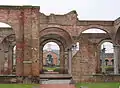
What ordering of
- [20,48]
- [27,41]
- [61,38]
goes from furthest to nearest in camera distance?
[61,38] → [20,48] → [27,41]

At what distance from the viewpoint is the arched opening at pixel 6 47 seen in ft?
98.8

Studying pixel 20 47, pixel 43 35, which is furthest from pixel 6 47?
pixel 20 47

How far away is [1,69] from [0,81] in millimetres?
14763

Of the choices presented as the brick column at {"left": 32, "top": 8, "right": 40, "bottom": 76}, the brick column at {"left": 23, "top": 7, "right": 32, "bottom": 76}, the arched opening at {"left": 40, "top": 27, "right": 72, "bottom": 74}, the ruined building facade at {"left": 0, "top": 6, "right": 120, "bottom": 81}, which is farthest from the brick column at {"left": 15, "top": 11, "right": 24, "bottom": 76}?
the arched opening at {"left": 40, "top": 27, "right": 72, "bottom": 74}

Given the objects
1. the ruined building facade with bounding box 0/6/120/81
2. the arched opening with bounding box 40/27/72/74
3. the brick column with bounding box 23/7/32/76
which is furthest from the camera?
the arched opening with bounding box 40/27/72/74

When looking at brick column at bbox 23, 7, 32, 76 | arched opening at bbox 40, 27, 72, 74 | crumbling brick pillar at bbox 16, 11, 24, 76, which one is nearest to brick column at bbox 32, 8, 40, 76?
brick column at bbox 23, 7, 32, 76

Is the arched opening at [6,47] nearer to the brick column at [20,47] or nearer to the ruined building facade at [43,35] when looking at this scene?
the ruined building facade at [43,35]

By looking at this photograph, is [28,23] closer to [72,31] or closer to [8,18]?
[8,18]

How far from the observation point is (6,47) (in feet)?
110

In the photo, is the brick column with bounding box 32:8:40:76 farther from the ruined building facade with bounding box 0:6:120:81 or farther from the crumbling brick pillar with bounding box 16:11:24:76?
→ the crumbling brick pillar with bounding box 16:11:24:76

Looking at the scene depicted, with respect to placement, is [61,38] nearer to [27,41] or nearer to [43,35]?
[43,35]

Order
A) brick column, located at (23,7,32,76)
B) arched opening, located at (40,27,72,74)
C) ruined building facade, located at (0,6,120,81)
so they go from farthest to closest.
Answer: arched opening, located at (40,27,72,74) → ruined building facade, located at (0,6,120,81) → brick column, located at (23,7,32,76)

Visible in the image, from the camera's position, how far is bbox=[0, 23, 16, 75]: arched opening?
30.1 metres

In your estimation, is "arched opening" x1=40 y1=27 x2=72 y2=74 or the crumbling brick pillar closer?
the crumbling brick pillar
